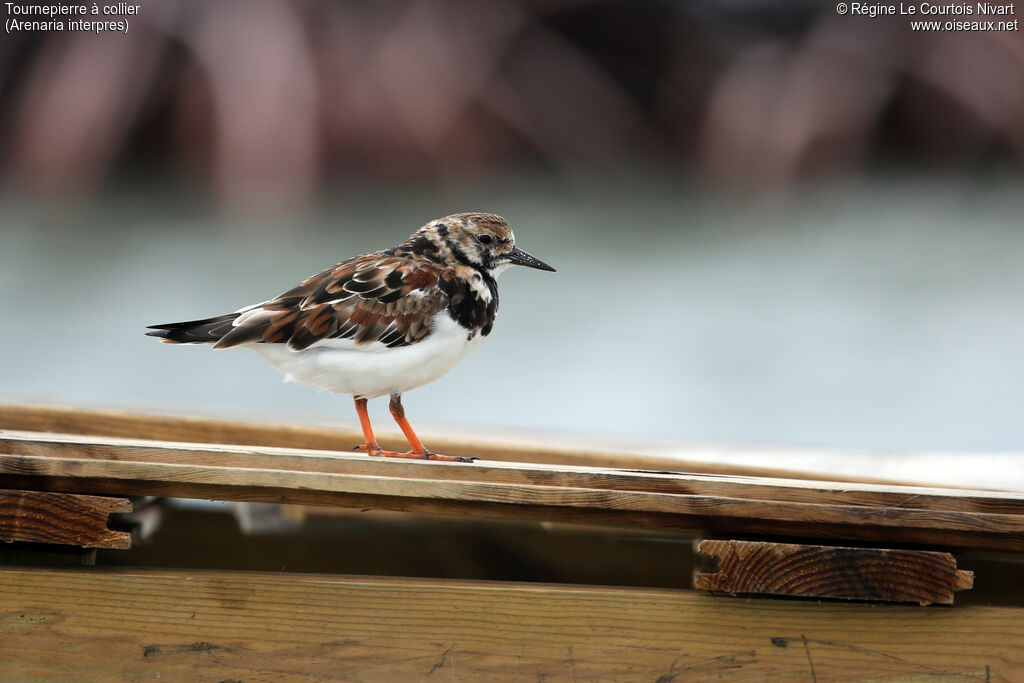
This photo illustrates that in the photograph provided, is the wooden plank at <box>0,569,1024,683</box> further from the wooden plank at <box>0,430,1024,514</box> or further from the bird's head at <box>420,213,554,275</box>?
the bird's head at <box>420,213,554,275</box>

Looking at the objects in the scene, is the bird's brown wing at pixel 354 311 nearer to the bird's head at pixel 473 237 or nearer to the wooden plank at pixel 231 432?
the bird's head at pixel 473 237

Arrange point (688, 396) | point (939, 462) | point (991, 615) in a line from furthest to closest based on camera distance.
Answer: point (688, 396) → point (939, 462) → point (991, 615)

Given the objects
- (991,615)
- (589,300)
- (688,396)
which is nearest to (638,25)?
(589,300)

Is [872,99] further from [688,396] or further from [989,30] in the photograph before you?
[688,396]

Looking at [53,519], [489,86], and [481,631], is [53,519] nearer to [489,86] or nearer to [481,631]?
[481,631]

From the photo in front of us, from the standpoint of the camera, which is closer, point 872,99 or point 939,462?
point 939,462

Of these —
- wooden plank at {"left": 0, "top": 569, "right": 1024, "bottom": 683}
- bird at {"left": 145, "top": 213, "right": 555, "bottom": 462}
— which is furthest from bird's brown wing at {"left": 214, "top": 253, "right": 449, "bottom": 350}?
wooden plank at {"left": 0, "top": 569, "right": 1024, "bottom": 683}

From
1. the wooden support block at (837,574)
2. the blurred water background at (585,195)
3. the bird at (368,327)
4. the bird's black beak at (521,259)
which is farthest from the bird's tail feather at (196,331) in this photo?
the blurred water background at (585,195)
